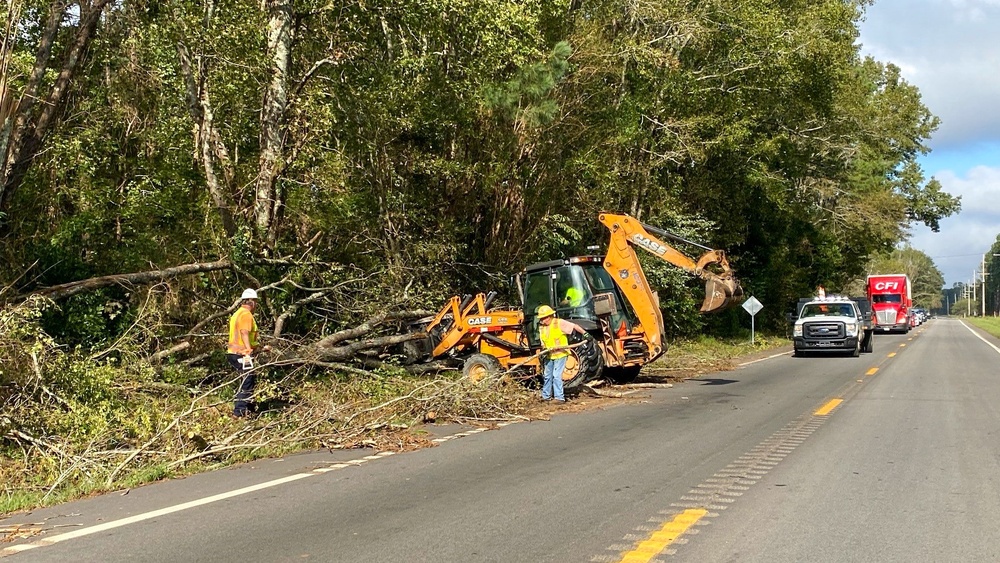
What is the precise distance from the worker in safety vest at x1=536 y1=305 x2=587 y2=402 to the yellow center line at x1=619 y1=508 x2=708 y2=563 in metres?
6.63

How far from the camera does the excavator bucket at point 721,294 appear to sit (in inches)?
600

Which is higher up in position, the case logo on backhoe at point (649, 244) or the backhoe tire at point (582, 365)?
the case logo on backhoe at point (649, 244)

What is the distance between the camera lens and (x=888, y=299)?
51.3 meters

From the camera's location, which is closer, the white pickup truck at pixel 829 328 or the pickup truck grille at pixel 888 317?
the white pickup truck at pixel 829 328

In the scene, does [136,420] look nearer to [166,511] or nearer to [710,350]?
[166,511]

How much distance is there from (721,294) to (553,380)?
4.09 metres

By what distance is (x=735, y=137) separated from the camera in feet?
91.6

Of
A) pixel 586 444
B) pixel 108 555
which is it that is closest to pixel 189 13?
pixel 586 444

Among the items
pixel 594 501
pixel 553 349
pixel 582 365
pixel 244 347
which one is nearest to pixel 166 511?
pixel 594 501

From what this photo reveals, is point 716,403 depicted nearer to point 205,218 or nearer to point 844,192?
point 205,218

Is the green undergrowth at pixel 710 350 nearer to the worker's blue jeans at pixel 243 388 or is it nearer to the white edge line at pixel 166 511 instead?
the worker's blue jeans at pixel 243 388

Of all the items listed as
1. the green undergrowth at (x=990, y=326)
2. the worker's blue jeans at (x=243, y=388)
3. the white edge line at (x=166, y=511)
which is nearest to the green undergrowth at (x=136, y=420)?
the worker's blue jeans at (x=243, y=388)

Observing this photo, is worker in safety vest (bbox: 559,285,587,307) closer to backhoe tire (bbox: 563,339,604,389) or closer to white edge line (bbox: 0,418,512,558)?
backhoe tire (bbox: 563,339,604,389)

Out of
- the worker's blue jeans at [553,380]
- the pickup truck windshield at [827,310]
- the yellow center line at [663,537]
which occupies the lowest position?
the yellow center line at [663,537]
